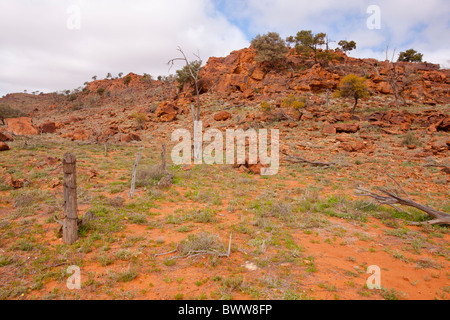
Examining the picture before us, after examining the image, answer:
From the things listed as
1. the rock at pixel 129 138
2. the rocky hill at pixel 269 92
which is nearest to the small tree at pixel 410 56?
the rocky hill at pixel 269 92

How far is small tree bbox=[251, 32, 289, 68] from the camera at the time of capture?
3023 centimetres

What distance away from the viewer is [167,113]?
26.0 m

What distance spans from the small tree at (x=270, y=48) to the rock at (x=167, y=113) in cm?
1361

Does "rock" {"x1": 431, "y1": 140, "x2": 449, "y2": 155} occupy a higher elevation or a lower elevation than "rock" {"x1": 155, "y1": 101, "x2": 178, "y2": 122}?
lower

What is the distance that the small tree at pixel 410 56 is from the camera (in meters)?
36.0

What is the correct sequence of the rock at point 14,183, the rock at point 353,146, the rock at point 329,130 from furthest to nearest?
1. the rock at point 329,130
2. the rock at point 353,146
3. the rock at point 14,183

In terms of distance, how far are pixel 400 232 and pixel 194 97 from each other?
2769 cm

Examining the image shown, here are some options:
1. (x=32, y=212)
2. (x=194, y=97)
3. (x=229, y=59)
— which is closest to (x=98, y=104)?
(x=194, y=97)

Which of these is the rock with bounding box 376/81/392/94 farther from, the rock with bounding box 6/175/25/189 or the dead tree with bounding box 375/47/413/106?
the rock with bounding box 6/175/25/189

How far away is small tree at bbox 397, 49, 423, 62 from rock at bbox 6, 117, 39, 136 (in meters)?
51.1

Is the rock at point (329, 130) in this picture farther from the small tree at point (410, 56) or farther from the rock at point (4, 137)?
the small tree at point (410, 56)

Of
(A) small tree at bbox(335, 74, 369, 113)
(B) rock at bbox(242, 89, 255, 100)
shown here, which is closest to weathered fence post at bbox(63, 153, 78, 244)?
(A) small tree at bbox(335, 74, 369, 113)
